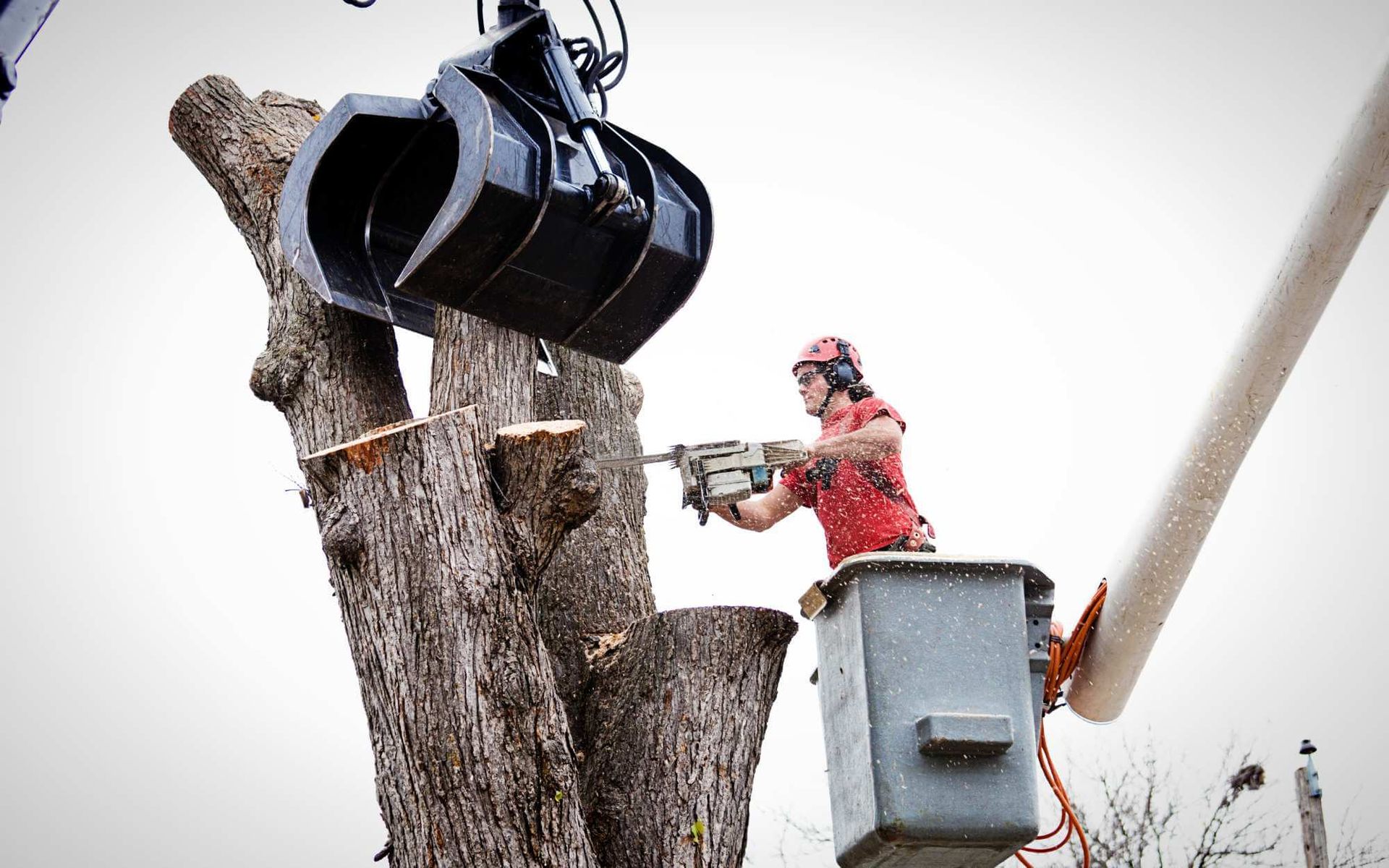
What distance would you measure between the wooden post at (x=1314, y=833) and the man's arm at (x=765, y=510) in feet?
12.0

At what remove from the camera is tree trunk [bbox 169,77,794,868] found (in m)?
3.27

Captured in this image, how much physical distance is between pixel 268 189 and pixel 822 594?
2.28 meters

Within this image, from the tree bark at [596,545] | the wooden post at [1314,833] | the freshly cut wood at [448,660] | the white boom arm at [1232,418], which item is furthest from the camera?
the wooden post at [1314,833]

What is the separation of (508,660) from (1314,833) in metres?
5.46

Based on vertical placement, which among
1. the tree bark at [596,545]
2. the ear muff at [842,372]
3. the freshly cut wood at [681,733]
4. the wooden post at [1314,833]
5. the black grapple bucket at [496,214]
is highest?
the black grapple bucket at [496,214]

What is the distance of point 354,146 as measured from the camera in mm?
4203

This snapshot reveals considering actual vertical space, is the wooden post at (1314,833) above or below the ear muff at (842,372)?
below

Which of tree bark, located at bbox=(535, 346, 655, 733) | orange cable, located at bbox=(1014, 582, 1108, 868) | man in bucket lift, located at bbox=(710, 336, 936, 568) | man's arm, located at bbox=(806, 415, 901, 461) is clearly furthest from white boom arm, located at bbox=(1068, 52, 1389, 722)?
tree bark, located at bbox=(535, 346, 655, 733)

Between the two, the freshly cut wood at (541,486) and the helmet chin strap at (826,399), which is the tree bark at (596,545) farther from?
the helmet chin strap at (826,399)

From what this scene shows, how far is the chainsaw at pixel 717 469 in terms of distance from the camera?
4.54 m

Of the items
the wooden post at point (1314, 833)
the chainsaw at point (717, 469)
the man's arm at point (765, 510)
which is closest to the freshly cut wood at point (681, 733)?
the chainsaw at point (717, 469)

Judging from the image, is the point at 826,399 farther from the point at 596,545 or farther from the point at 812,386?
the point at 596,545

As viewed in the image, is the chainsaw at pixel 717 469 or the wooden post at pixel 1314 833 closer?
the chainsaw at pixel 717 469

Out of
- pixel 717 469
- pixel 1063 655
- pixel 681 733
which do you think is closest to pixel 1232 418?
pixel 1063 655
